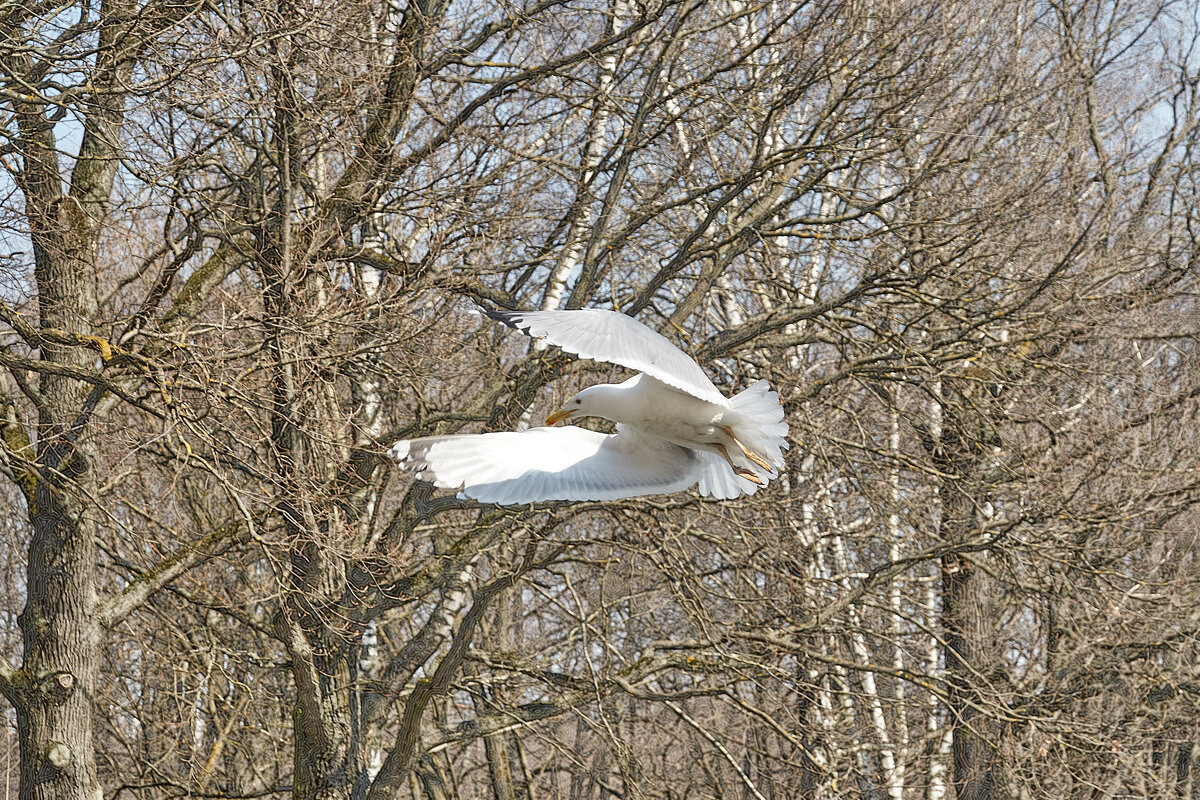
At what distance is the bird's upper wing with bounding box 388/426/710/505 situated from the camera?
6094mm

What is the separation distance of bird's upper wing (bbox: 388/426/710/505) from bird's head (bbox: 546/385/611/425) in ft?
0.86

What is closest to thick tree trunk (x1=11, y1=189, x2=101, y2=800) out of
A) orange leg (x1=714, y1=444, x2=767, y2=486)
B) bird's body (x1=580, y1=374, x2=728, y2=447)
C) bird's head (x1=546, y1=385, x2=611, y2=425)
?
bird's head (x1=546, y1=385, x2=611, y2=425)

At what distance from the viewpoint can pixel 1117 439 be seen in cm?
894

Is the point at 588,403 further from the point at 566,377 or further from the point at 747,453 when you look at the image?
the point at 566,377

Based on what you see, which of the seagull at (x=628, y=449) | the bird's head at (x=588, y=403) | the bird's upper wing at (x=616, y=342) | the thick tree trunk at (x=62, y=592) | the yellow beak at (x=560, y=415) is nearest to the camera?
the bird's upper wing at (x=616, y=342)

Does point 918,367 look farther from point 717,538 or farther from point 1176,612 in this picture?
point 1176,612

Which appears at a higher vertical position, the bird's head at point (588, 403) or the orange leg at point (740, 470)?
the bird's head at point (588, 403)

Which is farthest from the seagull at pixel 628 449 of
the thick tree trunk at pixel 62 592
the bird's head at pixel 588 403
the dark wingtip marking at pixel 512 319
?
the thick tree trunk at pixel 62 592

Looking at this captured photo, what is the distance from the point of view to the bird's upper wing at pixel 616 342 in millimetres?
5066

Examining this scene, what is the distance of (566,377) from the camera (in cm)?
866

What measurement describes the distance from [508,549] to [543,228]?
221 centimetres

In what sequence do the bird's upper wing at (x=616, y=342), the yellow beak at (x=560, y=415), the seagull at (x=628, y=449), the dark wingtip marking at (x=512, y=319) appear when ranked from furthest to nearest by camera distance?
the yellow beak at (x=560, y=415) < the seagull at (x=628, y=449) < the dark wingtip marking at (x=512, y=319) < the bird's upper wing at (x=616, y=342)

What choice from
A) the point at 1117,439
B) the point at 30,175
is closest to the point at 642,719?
the point at 1117,439

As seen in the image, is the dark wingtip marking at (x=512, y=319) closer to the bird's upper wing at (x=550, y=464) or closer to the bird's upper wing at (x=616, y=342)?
the bird's upper wing at (x=616, y=342)
